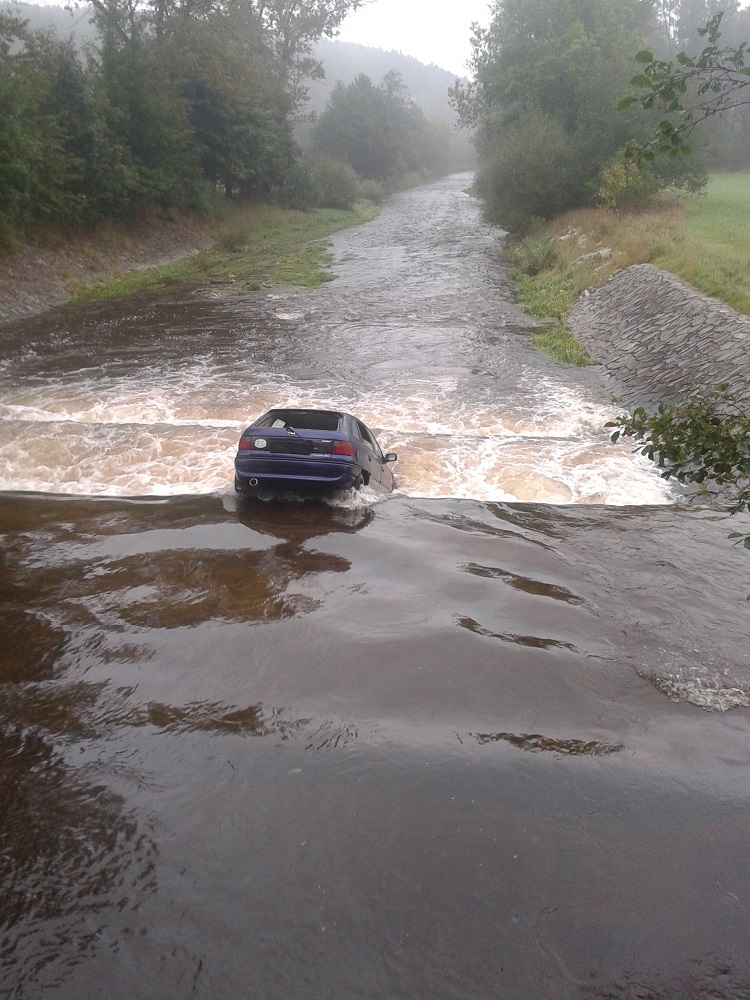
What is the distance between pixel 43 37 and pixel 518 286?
19.8 m

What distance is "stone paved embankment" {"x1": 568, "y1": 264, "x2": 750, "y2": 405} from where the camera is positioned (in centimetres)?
1371

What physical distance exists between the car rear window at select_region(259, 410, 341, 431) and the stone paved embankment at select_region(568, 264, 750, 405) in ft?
23.9

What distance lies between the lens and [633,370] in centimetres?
1587

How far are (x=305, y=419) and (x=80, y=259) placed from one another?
2039cm

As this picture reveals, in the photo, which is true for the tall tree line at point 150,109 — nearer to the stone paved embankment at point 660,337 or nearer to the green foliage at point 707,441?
the stone paved embankment at point 660,337

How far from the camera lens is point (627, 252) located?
22547mm

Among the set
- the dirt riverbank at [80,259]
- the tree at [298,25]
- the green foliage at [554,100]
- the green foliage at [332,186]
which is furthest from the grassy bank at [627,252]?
the tree at [298,25]

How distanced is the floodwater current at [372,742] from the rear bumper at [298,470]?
0.55 meters

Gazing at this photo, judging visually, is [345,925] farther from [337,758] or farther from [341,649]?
[341,649]

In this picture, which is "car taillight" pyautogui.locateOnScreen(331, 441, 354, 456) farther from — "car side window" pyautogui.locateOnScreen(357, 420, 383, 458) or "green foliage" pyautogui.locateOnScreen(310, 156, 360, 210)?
"green foliage" pyautogui.locateOnScreen(310, 156, 360, 210)

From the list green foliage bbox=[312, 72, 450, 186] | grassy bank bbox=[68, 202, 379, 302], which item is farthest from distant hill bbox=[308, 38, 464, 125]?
grassy bank bbox=[68, 202, 379, 302]

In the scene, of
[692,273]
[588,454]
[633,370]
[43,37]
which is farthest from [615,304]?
[43,37]

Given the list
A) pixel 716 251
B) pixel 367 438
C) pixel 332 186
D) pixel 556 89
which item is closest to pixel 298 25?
pixel 332 186

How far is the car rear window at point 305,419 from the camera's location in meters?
8.23
